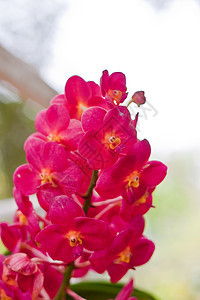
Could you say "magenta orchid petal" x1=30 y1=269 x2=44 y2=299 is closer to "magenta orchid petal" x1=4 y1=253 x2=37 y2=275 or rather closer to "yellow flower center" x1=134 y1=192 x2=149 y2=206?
"magenta orchid petal" x1=4 y1=253 x2=37 y2=275

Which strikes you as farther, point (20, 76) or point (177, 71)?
point (177, 71)

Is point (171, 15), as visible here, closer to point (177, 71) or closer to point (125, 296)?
point (177, 71)

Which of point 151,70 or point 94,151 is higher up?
point 151,70

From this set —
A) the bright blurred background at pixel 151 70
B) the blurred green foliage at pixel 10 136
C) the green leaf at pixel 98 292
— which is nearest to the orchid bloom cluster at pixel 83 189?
the green leaf at pixel 98 292

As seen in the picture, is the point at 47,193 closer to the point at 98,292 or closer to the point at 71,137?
the point at 71,137

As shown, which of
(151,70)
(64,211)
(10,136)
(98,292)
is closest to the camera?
(64,211)

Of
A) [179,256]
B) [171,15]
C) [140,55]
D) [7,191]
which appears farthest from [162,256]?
[171,15]

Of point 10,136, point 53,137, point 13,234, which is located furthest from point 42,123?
point 10,136
